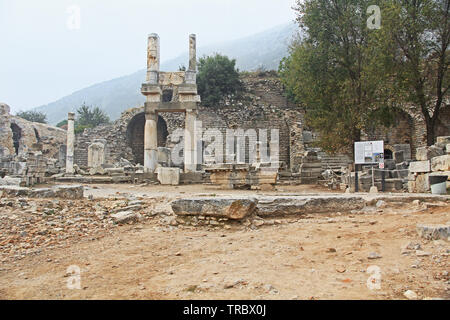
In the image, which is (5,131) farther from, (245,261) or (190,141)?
(245,261)

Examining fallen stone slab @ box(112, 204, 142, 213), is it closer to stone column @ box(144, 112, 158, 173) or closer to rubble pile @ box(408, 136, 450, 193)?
rubble pile @ box(408, 136, 450, 193)

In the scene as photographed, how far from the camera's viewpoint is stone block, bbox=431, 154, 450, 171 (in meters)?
9.05

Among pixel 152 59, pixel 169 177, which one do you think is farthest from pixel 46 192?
pixel 152 59

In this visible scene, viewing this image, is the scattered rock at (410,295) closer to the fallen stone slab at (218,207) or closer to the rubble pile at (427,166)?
the fallen stone slab at (218,207)

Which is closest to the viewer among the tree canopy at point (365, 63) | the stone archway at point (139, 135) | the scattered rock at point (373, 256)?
the scattered rock at point (373, 256)

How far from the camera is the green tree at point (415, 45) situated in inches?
505

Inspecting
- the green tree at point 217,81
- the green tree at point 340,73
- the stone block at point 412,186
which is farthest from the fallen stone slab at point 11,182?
the green tree at point 217,81

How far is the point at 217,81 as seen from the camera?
32125mm

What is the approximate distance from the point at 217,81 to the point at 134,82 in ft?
423

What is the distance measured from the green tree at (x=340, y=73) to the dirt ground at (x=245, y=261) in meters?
8.83

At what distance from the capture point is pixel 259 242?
4.87 metres

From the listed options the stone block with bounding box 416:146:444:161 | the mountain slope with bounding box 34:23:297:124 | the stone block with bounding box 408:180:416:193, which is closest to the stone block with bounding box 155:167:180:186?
the stone block with bounding box 408:180:416:193
